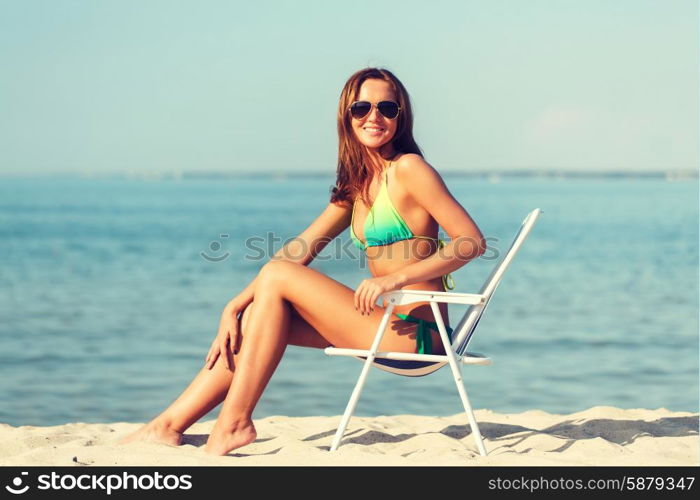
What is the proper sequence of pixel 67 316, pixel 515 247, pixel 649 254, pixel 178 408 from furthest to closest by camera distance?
pixel 649 254
pixel 67 316
pixel 178 408
pixel 515 247

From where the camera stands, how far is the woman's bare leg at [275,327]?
13.0ft

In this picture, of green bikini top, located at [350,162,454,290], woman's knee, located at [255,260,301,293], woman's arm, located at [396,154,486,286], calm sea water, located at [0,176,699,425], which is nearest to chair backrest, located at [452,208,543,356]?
woman's arm, located at [396,154,486,286]

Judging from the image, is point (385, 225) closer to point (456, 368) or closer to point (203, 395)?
point (456, 368)

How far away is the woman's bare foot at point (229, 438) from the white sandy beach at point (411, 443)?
1.6 inches

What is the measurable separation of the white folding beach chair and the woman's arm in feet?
0.34

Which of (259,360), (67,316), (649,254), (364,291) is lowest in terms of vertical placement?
(649,254)

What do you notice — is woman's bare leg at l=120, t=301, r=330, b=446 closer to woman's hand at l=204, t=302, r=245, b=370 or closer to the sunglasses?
woman's hand at l=204, t=302, r=245, b=370

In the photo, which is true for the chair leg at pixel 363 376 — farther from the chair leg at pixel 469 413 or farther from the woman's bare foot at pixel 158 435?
the woman's bare foot at pixel 158 435

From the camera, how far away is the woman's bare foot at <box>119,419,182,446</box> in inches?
166

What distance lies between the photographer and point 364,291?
12.5 ft

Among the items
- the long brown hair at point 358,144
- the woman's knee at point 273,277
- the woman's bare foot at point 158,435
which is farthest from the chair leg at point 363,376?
the woman's bare foot at point 158,435

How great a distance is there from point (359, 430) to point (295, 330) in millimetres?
808
